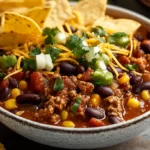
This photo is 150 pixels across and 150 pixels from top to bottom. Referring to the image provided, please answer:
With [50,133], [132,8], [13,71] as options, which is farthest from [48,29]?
[132,8]

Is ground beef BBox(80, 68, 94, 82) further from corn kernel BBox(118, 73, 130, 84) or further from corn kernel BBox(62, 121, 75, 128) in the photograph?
corn kernel BBox(62, 121, 75, 128)

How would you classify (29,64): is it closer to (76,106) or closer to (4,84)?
(4,84)

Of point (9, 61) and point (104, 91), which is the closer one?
point (104, 91)

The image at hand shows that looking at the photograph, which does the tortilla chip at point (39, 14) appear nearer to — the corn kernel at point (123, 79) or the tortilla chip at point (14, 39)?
the tortilla chip at point (14, 39)

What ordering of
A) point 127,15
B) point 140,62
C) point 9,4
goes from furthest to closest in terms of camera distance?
point 127,15 → point 9,4 → point 140,62

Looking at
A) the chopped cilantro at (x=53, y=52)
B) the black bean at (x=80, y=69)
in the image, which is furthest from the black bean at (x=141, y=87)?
the chopped cilantro at (x=53, y=52)

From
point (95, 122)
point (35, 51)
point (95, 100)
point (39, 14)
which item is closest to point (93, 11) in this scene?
point (39, 14)
